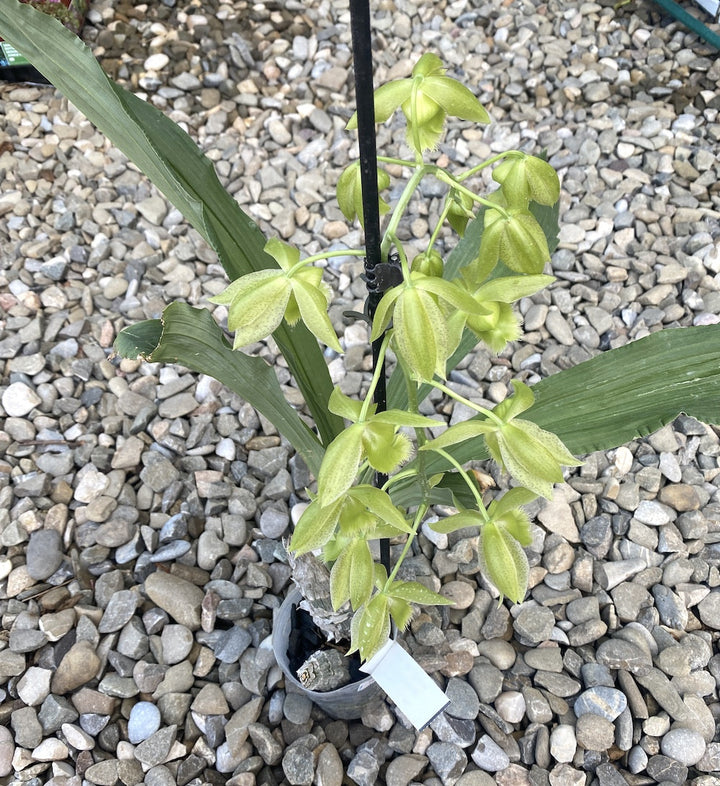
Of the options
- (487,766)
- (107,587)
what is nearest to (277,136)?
(107,587)

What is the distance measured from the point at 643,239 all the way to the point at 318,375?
1.06m

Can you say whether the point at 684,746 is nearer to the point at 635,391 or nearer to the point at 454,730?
the point at 454,730

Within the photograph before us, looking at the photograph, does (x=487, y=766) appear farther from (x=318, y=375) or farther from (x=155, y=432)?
(x=155, y=432)

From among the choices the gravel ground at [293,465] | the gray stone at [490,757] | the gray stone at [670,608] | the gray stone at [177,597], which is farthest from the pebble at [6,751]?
the gray stone at [670,608]

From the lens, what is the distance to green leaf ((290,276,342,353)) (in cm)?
54

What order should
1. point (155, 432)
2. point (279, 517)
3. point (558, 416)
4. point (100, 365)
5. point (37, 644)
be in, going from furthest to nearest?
point (100, 365) → point (155, 432) → point (279, 517) → point (37, 644) → point (558, 416)

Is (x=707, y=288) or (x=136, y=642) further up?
(x=136, y=642)

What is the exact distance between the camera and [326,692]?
974 millimetres

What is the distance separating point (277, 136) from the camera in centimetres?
194

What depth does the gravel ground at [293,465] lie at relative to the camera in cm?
106

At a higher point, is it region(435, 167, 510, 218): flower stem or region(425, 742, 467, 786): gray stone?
region(435, 167, 510, 218): flower stem

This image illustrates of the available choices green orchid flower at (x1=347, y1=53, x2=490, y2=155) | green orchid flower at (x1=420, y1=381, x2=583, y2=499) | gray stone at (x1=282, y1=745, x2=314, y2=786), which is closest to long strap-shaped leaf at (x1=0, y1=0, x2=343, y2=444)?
green orchid flower at (x1=347, y1=53, x2=490, y2=155)

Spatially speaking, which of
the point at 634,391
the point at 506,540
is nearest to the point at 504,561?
the point at 506,540

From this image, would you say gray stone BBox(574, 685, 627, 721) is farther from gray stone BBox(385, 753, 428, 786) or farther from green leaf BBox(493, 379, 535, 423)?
green leaf BBox(493, 379, 535, 423)
